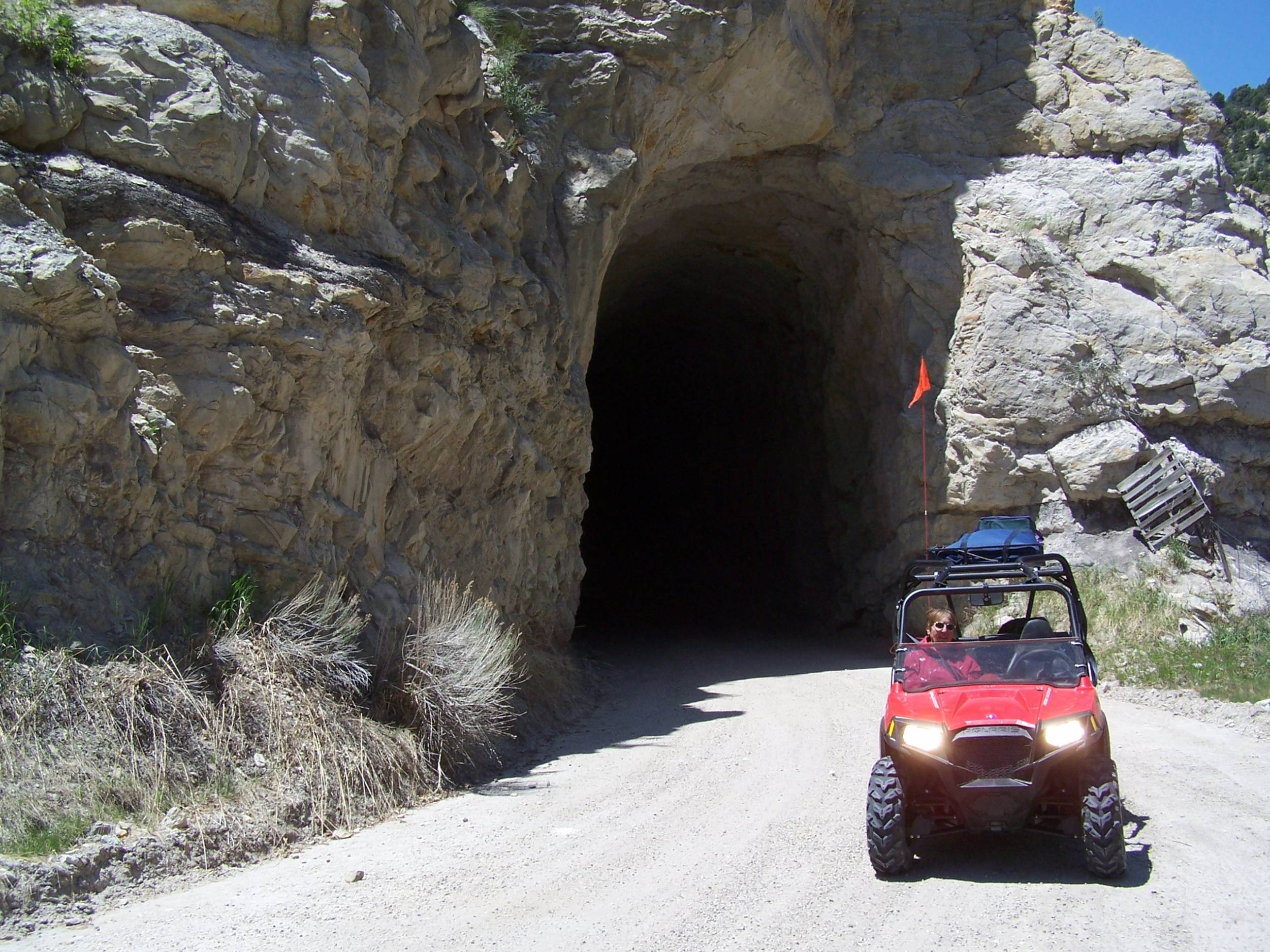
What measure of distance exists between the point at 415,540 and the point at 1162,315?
1192cm

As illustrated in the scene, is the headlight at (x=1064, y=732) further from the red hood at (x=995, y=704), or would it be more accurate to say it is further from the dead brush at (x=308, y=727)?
the dead brush at (x=308, y=727)

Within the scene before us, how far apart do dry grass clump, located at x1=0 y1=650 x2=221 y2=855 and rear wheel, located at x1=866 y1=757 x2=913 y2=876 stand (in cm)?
421

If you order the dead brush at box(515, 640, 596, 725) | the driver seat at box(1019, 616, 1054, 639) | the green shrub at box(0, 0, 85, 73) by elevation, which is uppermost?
the green shrub at box(0, 0, 85, 73)

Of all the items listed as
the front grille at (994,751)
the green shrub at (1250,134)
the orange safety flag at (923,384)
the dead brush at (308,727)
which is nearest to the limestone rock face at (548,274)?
the orange safety flag at (923,384)

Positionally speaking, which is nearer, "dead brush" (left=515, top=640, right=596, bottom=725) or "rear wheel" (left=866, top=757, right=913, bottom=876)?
"rear wheel" (left=866, top=757, right=913, bottom=876)

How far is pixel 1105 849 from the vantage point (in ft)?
17.6

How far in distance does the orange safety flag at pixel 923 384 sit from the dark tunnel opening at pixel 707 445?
13.6ft

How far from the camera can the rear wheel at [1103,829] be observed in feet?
17.6

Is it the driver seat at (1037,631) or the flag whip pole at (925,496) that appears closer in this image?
the driver seat at (1037,631)

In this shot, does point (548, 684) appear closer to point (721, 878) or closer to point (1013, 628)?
point (1013, 628)

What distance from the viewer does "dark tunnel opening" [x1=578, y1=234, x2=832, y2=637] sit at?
21391 millimetres

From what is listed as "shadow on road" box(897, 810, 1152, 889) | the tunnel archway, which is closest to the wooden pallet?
the tunnel archway

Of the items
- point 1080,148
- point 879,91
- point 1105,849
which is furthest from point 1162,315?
point 1105,849

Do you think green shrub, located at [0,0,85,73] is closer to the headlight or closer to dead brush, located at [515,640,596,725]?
dead brush, located at [515,640,596,725]
